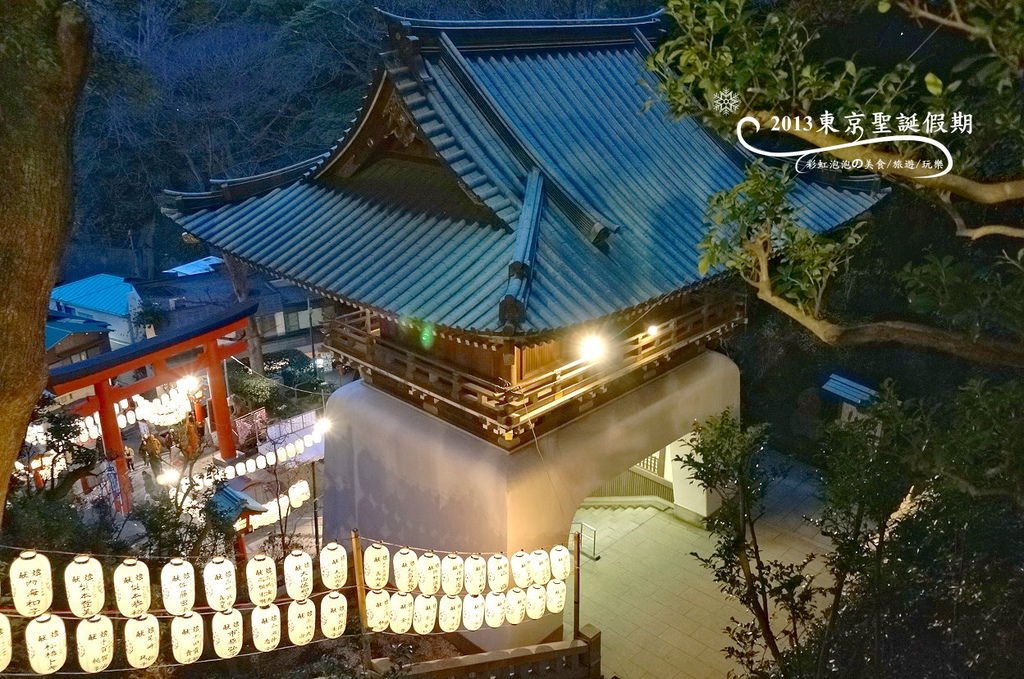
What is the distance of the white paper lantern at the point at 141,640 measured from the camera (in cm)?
899

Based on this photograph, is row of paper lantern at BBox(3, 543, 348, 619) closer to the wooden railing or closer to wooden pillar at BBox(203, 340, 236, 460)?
the wooden railing

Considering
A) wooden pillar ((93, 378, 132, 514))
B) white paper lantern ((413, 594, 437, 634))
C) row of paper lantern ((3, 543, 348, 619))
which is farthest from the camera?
wooden pillar ((93, 378, 132, 514))

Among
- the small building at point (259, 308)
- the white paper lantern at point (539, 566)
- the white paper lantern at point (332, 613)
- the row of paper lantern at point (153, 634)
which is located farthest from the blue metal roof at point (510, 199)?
the small building at point (259, 308)

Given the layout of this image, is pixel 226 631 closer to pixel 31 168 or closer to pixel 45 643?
pixel 45 643

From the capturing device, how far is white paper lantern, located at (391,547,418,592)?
35.0 feet

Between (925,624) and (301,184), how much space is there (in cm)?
1216

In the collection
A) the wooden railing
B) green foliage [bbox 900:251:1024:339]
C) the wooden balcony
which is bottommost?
the wooden railing

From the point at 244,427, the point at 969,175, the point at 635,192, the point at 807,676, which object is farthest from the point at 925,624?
the point at 244,427

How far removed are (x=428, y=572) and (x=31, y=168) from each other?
732 centimetres

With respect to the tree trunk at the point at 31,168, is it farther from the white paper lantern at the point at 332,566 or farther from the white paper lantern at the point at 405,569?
the white paper lantern at the point at 405,569

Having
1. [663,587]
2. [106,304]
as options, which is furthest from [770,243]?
[106,304]

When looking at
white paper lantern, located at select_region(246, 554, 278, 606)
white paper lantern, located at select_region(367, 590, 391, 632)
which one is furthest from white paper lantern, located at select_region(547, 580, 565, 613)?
white paper lantern, located at select_region(246, 554, 278, 606)

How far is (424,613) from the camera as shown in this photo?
10953 mm

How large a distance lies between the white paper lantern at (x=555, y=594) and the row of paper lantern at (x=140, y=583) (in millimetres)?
3461
